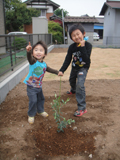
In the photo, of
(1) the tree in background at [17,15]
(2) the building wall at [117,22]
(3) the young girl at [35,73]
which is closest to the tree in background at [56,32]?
(2) the building wall at [117,22]

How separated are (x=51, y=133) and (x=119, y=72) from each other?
4591 millimetres

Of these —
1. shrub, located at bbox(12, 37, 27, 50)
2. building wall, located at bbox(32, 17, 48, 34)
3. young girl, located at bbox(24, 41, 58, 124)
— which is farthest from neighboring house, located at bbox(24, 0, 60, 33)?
young girl, located at bbox(24, 41, 58, 124)

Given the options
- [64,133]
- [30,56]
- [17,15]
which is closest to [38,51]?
[30,56]

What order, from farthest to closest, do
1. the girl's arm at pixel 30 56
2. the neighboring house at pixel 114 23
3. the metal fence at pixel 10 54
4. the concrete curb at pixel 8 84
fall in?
the neighboring house at pixel 114 23
the metal fence at pixel 10 54
the concrete curb at pixel 8 84
the girl's arm at pixel 30 56

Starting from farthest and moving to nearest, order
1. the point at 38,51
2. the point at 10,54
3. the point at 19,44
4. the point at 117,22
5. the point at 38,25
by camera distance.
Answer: the point at 117,22 < the point at 38,25 < the point at 19,44 < the point at 10,54 < the point at 38,51

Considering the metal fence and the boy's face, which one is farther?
the metal fence

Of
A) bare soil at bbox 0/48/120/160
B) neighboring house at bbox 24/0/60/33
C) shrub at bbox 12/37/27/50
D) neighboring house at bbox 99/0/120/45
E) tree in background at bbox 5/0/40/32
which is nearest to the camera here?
bare soil at bbox 0/48/120/160

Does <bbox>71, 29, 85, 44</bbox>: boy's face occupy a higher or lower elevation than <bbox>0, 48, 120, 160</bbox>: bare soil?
higher

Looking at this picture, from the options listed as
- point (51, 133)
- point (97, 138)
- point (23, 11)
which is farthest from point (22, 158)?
point (23, 11)

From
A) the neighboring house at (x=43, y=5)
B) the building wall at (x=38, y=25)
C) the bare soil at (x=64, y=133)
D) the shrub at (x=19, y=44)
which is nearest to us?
the bare soil at (x=64, y=133)

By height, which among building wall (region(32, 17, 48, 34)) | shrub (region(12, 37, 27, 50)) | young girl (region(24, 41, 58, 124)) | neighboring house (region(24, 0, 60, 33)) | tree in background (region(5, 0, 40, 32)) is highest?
neighboring house (region(24, 0, 60, 33))

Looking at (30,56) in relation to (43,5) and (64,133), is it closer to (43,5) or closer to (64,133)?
(64,133)

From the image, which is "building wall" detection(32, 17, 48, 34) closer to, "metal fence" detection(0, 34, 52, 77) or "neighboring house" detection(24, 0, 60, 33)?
"metal fence" detection(0, 34, 52, 77)

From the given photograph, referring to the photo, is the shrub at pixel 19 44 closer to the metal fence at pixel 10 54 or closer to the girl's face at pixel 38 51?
the metal fence at pixel 10 54
